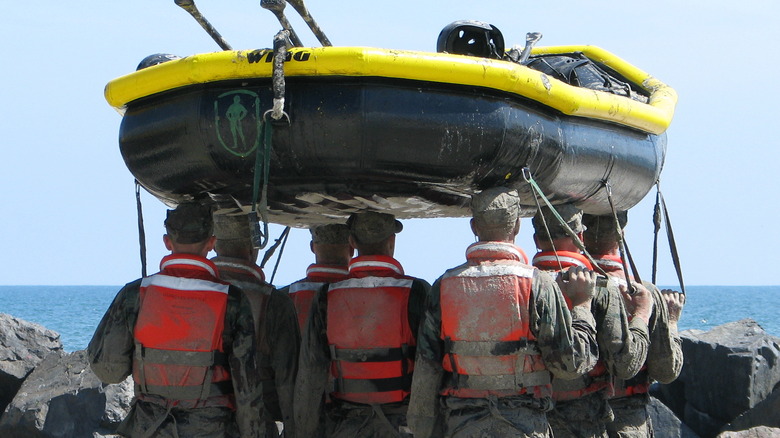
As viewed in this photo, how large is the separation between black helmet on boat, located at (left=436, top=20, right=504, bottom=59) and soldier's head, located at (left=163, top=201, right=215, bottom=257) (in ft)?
4.84

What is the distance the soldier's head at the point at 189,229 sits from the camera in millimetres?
5008

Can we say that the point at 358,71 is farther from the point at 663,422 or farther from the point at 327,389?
the point at 663,422

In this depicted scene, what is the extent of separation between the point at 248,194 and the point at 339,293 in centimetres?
64

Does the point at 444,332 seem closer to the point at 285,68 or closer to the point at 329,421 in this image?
the point at 329,421

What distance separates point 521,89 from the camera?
4758mm

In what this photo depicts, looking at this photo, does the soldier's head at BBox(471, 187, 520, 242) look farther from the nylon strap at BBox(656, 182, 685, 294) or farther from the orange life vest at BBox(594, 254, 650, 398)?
the nylon strap at BBox(656, 182, 685, 294)

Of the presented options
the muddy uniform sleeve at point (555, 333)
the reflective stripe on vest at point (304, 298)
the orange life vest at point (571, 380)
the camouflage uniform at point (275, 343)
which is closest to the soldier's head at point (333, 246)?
the reflective stripe on vest at point (304, 298)

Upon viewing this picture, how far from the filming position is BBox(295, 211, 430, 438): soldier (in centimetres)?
509

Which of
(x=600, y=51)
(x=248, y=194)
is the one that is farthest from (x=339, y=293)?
(x=600, y=51)

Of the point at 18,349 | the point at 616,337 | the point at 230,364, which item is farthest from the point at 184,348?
the point at 18,349

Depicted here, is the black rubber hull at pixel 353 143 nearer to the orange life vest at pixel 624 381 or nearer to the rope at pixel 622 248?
the rope at pixel 622 248

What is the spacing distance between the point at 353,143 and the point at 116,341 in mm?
1428

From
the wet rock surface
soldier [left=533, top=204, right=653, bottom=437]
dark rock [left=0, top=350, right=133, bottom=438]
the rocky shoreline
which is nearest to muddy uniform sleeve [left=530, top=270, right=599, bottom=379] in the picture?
soldier [left=533, top=204, right=653, bottom=437]

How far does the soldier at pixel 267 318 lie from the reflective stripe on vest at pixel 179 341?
338mm
